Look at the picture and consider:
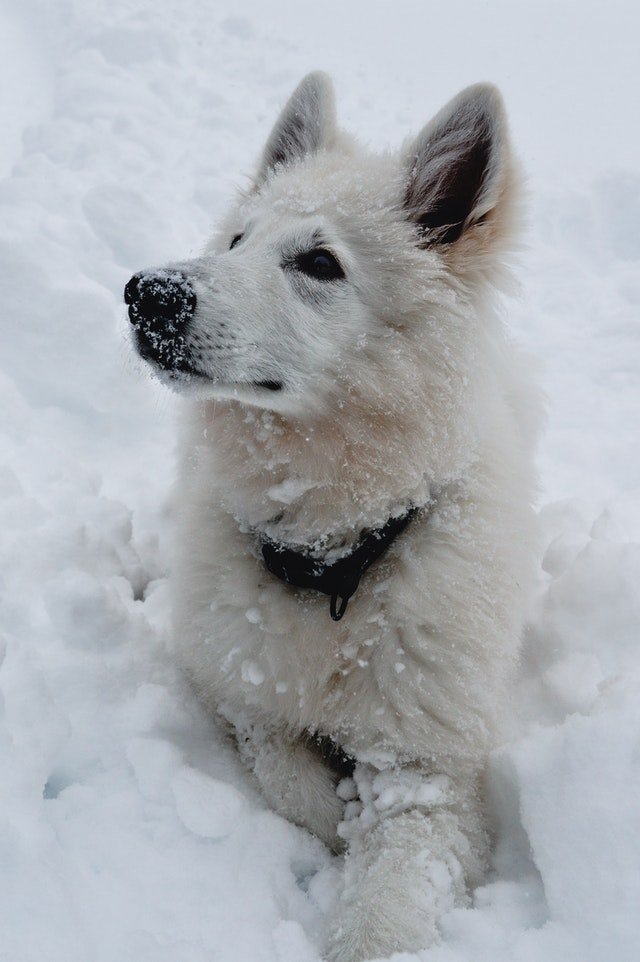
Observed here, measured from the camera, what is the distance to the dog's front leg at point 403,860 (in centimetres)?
206

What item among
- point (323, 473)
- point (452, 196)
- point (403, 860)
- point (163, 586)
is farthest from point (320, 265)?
point (403, 860)

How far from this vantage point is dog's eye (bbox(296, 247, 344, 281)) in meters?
2.69

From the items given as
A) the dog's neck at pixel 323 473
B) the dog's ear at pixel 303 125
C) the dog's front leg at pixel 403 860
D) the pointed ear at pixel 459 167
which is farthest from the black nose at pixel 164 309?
the dog's front leg at pixel 403 860

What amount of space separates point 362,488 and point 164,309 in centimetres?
84

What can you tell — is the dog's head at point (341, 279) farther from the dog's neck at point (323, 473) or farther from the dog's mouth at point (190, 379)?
the dog's neck at point (323, 473)

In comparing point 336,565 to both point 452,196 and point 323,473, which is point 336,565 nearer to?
point 323,473

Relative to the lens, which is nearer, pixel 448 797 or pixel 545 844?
pixel 545 844

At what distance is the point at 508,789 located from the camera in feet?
8.20

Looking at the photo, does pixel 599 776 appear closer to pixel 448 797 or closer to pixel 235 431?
pixel 448 797

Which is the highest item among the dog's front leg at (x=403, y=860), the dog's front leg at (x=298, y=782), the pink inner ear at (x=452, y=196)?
the pink inner ear at (x=452, y=196)

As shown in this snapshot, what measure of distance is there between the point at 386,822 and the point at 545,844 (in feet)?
1.68

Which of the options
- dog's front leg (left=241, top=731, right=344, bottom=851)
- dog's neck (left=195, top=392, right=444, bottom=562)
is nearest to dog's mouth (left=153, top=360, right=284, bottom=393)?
dog's neck (left=195, top=392, right=444, bottom=562)

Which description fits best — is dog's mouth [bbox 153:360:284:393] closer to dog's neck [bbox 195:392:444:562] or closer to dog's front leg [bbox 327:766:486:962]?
dog's neck [bbox 195:392:444:562]

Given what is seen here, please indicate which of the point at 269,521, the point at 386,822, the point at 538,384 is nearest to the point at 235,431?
the point at 269,521
